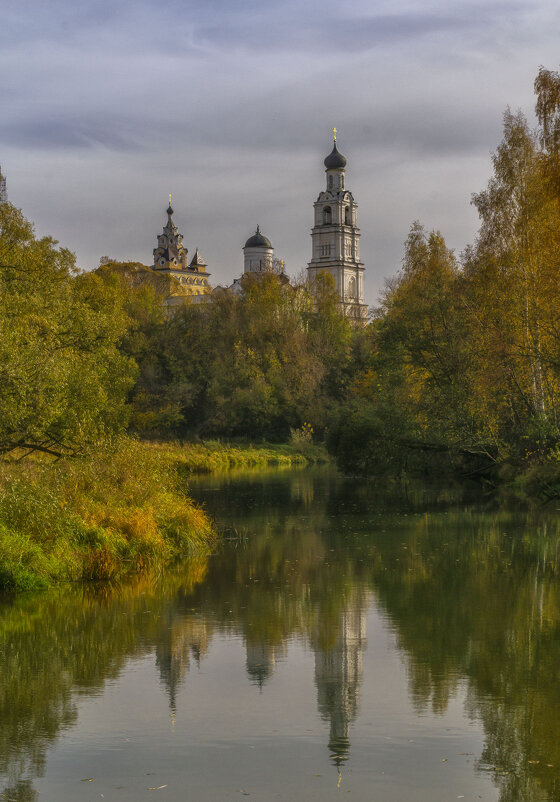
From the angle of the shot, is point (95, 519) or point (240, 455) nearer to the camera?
point (95, 519)

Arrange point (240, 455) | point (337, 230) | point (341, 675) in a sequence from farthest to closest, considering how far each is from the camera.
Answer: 1. point (337, 230)
2. point (240, 455)
3. point (341, 675)

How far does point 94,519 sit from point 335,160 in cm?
14252

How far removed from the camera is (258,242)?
16175 centimetres

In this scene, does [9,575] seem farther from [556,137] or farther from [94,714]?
[556,137]

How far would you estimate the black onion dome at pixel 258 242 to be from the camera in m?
162

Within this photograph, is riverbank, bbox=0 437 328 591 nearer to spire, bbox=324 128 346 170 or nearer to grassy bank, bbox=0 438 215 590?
grassy bank, bbox=0 438 215 590

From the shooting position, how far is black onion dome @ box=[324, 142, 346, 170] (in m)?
154

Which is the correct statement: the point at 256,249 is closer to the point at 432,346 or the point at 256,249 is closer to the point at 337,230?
the point at 337,230

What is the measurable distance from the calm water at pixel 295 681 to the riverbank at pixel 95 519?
2.37 ft

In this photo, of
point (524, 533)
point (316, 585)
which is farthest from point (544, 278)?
point (316, 585)

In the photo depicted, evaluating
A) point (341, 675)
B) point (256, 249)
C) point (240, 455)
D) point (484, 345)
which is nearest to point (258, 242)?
point (256, 249)

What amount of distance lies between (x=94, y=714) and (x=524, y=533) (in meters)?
15.5

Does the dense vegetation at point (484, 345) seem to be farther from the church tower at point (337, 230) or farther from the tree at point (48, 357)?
the church tower at point (337, 230)

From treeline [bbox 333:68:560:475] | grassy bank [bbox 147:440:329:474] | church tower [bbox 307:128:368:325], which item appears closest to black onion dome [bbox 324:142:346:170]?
church tower [bbox 307:128:368:325]
